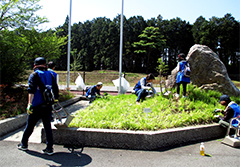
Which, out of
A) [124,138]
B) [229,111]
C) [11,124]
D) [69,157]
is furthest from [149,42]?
[69,157]

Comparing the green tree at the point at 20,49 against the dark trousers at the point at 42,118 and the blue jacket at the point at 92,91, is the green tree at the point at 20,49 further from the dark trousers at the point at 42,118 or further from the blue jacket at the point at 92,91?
the dark trousers at the point at 42,118

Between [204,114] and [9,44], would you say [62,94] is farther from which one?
[204,114]

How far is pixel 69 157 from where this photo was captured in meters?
3.44

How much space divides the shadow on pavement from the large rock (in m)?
5.17

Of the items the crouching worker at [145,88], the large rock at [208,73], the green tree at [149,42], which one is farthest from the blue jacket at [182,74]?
the green tree at [149,42]

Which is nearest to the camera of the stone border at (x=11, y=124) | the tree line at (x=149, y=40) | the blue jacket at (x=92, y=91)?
the stone border at (x=11, y=124)

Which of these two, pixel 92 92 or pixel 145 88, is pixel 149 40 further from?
pixel 145 88

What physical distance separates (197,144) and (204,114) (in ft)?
3.55

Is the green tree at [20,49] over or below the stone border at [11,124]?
over

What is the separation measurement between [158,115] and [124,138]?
5.07 ft

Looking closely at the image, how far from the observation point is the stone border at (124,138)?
3.83m

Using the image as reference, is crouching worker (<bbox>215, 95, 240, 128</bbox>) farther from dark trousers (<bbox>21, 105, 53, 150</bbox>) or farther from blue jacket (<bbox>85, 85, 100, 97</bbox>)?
blue jacket (<bbox>85, 85, 100, 97</bbox>)

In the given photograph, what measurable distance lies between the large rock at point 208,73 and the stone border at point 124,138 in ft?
12.1

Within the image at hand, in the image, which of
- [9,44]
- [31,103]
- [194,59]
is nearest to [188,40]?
[194,59]
